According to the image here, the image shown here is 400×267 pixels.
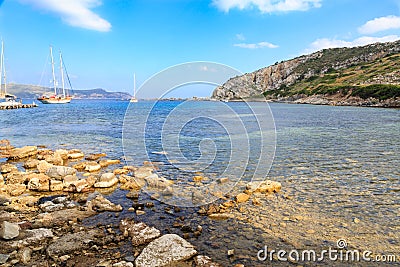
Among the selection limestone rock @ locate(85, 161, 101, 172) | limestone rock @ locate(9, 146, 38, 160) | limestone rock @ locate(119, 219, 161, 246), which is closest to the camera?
limestone rock @ locate(119, 219, 161, 246)

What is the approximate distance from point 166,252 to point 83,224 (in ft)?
11.3

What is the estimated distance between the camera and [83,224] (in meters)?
8.38

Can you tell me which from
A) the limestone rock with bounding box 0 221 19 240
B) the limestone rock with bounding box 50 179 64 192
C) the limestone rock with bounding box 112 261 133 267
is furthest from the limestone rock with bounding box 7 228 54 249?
the limestone rock with bounding box 50 179 64 192

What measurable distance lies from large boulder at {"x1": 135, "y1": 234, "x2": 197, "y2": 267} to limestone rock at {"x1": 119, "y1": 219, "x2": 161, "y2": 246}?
550mm

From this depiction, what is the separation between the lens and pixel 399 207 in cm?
987

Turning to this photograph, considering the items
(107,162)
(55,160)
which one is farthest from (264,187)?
(55,160)

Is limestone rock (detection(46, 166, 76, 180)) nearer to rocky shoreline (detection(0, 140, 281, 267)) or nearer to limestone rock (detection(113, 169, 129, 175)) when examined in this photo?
rocky shoreline (detection(0, 140, 281, 267))

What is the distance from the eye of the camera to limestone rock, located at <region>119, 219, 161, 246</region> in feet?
24.0

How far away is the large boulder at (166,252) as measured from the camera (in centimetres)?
625

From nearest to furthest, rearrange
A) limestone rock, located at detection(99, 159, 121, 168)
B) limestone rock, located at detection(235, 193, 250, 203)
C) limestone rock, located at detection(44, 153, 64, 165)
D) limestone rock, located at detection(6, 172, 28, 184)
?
limestone rock, located at detection(235, 193, 250, 203) < limestone rock, located at detection(6, 172, 28, 184) < limestone rock, located at detection(99, 159, 121, 168) < limestone rock, located at detection(44, 153, 64, 165)

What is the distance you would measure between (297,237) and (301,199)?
3.31m

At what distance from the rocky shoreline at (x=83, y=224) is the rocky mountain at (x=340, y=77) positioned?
9124 millimetres

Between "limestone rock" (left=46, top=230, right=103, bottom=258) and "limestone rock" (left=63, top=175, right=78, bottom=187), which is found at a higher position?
"limestone rock" (left=63, top=175, right=78, bottom=187)

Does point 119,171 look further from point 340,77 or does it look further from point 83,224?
point 340,77
